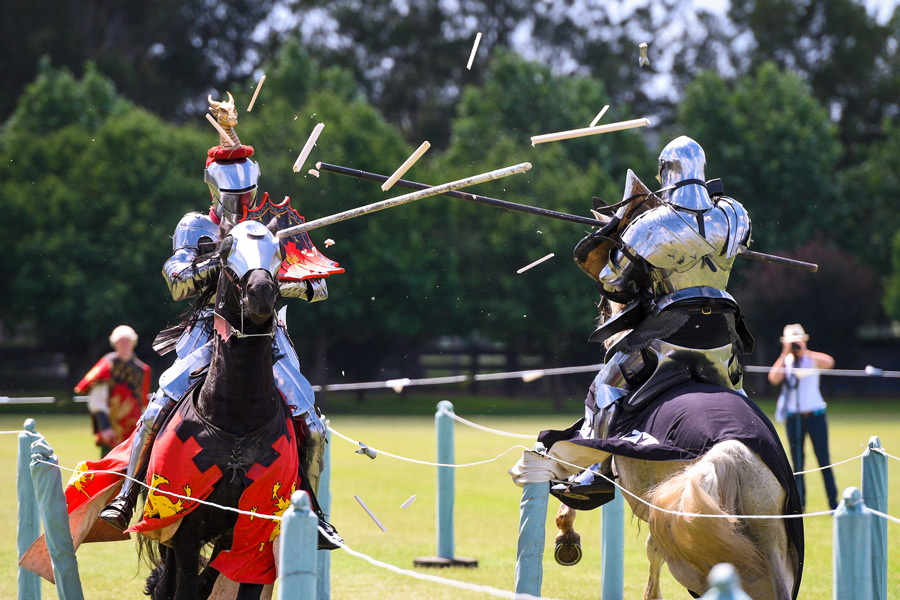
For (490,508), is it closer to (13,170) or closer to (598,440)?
(598,440)

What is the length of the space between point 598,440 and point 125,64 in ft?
102

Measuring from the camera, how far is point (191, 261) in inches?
213

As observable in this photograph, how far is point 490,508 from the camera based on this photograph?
11.5 m

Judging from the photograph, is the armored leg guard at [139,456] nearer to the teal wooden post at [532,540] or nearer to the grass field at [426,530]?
the teal wooden post at [532,540]

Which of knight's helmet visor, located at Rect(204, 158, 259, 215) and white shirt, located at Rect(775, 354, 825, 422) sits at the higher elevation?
knight's helmet visor, located at Rect(204, 158, 259, 215)

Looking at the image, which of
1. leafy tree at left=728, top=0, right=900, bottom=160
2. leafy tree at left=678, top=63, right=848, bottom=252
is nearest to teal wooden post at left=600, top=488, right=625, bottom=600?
leafy tree at left=678, top=63, right=848, bottom=252

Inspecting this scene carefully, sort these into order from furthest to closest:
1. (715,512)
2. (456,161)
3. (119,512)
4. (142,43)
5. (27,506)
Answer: (142,43), (456,161), (27,506), (119,512), (715,512)

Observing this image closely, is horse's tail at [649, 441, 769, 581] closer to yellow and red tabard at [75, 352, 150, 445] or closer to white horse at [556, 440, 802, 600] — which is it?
white horse at [556, 440, 802, 600]

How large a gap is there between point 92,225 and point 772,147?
63.1ft

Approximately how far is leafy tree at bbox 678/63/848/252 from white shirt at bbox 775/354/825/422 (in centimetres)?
2194

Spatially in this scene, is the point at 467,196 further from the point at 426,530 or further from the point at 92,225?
the point at 92,225

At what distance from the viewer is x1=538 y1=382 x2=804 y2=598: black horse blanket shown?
442 centimetres

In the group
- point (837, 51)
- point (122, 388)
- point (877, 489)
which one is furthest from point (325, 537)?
point (837, 51)

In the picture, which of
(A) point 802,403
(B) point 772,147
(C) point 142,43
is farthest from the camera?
(C) point 142,43
